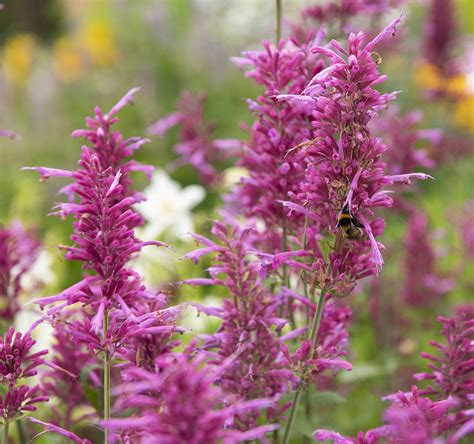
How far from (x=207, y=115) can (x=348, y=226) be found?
6210mm

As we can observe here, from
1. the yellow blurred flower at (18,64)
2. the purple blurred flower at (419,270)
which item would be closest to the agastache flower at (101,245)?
the purple blurred flower at (419,270)

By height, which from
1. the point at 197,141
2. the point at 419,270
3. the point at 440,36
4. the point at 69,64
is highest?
the point at 69,64

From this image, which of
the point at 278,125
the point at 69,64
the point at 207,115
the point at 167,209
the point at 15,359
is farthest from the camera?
the point at 69,64

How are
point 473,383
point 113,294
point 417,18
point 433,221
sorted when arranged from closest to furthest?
point 113,294
point 473,383
point 433,221
point 417,18

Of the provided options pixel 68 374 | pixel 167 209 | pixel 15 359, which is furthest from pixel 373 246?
pixel 167 209

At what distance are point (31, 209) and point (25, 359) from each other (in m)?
4.16

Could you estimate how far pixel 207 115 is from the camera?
25.3ft

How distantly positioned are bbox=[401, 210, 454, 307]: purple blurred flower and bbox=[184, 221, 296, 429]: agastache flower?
195 cm

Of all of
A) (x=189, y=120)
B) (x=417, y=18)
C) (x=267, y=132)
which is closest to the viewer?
(x=267, y=132)

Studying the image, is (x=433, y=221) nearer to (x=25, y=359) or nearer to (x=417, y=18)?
(x=25, y=359)

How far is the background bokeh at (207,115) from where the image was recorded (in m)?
3.63

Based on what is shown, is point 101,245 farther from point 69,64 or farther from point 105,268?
point 69,64

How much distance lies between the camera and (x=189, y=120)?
3.30 meters

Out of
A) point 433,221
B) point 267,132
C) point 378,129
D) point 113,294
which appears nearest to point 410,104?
point 433,221
